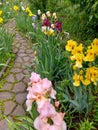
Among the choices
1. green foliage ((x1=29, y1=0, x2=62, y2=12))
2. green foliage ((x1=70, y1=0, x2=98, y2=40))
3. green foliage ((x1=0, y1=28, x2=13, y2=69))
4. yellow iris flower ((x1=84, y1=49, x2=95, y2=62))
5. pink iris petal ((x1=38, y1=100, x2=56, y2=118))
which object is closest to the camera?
pink iris petal ((x1=38, y1=100, x2=56, y2=118))

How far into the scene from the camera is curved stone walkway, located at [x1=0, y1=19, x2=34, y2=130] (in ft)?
10.8

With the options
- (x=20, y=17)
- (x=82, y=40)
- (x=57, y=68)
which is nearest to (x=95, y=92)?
(x=57, y=68)

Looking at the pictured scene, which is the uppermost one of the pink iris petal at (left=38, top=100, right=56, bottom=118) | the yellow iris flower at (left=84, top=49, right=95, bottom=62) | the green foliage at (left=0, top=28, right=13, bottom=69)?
the green foliage at (left=0, top=28, right=13, bottom=69)

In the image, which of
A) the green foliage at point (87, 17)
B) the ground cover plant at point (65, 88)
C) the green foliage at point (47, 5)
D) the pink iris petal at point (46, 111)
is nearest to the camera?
the pink iris petal at point (46, 111)

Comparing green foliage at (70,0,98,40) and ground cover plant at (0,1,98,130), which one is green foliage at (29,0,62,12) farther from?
ground cover plant at (0,1,98,130)

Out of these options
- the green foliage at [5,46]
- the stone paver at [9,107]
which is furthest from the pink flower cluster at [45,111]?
the green foliage at [5,46]

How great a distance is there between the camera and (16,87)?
12.8 ft

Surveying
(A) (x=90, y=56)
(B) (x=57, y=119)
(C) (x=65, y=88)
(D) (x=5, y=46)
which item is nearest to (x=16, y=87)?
(C) (x=65, y=88)

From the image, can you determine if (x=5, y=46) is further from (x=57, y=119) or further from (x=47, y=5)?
(x=57, y=119)

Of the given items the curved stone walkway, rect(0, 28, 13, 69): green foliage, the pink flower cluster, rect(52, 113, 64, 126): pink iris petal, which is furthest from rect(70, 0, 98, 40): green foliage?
rect(52, 113, 64, 126): pink iris petal

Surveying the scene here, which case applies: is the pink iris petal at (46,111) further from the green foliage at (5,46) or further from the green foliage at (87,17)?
the green foliage at (5,46)

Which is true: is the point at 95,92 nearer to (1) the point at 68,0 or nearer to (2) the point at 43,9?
(1) the point at 68,0

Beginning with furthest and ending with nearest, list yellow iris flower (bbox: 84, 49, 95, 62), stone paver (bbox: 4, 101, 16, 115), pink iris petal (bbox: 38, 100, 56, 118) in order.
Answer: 1. stone paver (bbox: 4, 101, 16, 115)
2. yellow iris flower (bbox: 84, 49, 95, 62)
3. pink iris petal (bbox: 38, 100, 56, 118)

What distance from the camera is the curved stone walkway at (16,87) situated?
10.8ft
